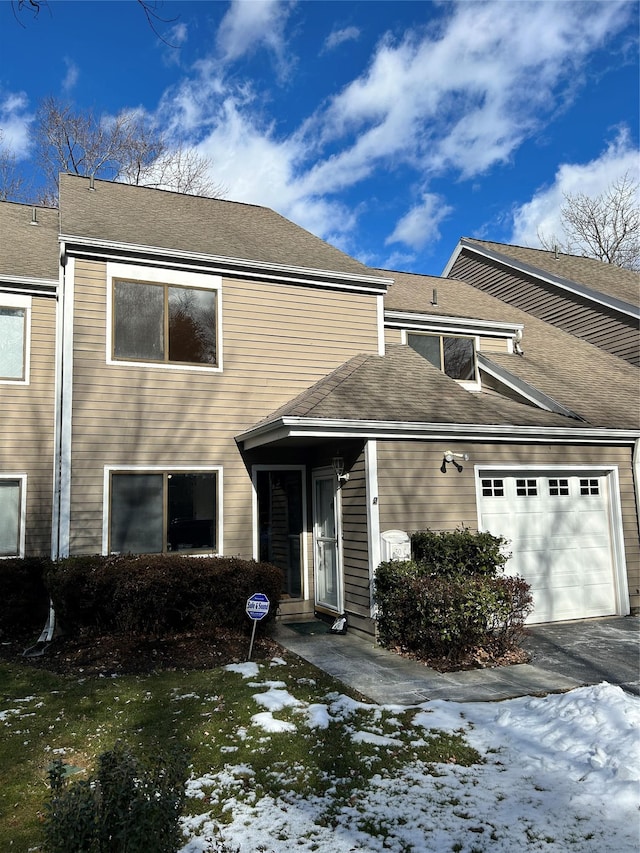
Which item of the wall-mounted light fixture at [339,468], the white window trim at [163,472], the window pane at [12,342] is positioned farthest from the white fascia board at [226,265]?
the wall-mounted light fixture at [339,468]

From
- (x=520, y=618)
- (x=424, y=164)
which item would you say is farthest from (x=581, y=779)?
(x=424, y=164)

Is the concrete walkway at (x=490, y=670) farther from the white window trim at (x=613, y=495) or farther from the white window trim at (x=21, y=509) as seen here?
the white window trim at (x=21, y=509)

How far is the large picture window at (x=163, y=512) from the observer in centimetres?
845

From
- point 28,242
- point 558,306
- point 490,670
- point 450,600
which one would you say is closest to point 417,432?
point 450,600

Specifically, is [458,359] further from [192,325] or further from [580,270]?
[580,270]

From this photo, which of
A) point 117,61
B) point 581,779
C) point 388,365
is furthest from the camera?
point 388,365

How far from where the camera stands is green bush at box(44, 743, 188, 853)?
2.32 meters

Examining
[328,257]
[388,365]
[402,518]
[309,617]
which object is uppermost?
[328,257]

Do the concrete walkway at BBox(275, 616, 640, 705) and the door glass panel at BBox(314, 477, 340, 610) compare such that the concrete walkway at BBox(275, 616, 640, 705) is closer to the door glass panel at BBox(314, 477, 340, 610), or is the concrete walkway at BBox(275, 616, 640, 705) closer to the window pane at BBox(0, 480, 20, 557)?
the door glass panel at BBox(314, 477, 340, 610)

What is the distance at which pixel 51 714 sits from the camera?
5.09 metres

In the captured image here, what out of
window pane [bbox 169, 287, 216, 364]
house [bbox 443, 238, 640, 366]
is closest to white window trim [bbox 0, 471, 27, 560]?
window pane [bbox 169, 287, 216, 364]

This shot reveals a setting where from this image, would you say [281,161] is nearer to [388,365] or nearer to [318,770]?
[388,365]

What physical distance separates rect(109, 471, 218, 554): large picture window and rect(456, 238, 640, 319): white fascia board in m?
10.9

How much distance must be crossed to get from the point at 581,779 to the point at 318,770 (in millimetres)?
1691
